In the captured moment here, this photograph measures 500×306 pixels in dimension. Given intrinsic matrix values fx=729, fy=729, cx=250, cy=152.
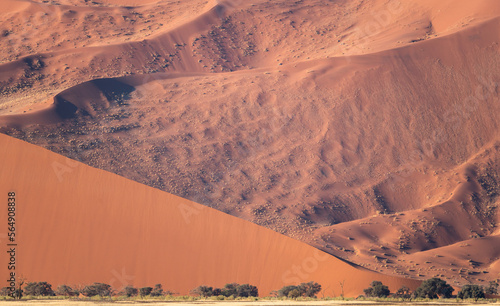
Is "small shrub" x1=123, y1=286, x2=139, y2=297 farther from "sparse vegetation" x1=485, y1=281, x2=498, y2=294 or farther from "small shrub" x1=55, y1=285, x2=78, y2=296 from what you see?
"sparse vegetation" x1=485, y1=281, x2=498, y2=294

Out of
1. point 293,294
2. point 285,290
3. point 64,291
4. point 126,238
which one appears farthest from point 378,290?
point 64,291

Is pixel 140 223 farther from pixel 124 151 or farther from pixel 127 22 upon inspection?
pixel 127 22

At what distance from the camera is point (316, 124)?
4359 cm

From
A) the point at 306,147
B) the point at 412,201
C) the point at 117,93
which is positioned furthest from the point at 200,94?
the point at 412,201

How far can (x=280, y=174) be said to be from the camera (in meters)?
40.0

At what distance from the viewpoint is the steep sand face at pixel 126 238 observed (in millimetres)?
22672

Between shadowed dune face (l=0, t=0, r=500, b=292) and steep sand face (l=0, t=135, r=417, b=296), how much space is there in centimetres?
798

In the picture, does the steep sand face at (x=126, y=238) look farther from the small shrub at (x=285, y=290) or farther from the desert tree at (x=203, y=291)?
the small shrub at (x=285, y=290)

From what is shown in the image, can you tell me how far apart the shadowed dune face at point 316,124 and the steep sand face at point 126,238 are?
314 inches

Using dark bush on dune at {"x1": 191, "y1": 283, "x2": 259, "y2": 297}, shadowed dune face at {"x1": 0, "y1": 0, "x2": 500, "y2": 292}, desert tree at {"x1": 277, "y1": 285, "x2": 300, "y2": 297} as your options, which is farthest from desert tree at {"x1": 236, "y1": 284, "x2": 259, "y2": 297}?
shadowed dune face at {"x1": 0, "y1": 0, "x2": 500, "y2": 292}

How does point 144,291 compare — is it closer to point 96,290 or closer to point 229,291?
point 96,290

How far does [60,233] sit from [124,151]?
16571 millimetres

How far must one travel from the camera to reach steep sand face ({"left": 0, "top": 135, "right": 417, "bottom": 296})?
74.4 feet

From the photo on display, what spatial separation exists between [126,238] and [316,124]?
2207 centimetres
